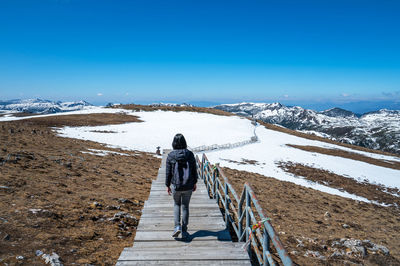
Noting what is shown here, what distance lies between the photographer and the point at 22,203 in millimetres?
6773

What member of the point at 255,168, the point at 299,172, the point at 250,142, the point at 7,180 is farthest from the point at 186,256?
the point at 250,142

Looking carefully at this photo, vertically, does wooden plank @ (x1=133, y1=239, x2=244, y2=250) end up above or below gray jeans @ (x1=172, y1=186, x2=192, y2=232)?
below

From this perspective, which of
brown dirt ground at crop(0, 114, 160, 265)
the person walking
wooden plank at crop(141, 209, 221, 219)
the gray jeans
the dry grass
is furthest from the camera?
the dry grass

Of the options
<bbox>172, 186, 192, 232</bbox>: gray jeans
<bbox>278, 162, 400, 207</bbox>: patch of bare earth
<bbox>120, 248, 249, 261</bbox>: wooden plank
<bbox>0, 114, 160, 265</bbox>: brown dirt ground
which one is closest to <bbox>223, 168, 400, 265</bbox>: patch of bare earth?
<bbox>120, 248, 249, 261</bbox>: wooden plank

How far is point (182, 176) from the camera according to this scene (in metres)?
5.50

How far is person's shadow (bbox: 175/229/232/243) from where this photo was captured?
17.6 feet

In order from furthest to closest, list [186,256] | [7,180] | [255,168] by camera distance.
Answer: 1. [255,168]
2. [7,180]
3. [186,256]

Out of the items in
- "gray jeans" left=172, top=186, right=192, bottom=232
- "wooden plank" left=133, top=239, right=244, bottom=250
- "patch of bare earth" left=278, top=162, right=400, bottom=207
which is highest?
"gray jeans" left=172, top=186, right=192, bottom=232

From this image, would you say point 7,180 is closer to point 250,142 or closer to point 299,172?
point 299,172

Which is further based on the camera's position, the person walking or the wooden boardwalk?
the person walking

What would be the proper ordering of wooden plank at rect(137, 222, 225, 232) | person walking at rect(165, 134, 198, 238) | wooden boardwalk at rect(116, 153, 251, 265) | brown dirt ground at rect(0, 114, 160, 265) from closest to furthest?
wooden boardwalk at rect(116, 153, 251, 265) < brown dirt ground at rect(0, 114, 160, 265) < person walking at rect(165, 134, 198, 238) < wooden plank at rect(137, 222, 225, 232)

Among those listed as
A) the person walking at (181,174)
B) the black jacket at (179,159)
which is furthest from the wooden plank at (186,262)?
Result: the black jacket at (179,159)

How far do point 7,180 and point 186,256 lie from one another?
7912 mm

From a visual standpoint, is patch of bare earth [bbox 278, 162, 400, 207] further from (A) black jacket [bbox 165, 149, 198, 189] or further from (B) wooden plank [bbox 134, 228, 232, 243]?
(A) black jacket [bbox 165, 149, 198, 189]
